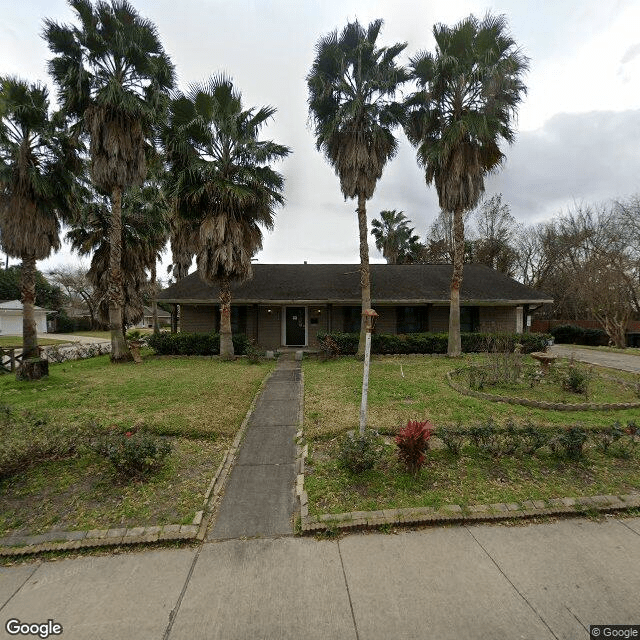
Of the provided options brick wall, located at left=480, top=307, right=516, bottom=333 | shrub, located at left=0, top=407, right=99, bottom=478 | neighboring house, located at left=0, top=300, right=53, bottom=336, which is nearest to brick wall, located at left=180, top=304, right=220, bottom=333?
shrub, located at left=0, top=407, right=99, bottom=478

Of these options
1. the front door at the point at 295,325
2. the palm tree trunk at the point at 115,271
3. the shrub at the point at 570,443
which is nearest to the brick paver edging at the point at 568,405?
the shrub at the point at 570,443

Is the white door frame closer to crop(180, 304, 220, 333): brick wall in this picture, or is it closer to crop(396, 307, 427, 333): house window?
crop(180, 304, 220, 333): brick wall

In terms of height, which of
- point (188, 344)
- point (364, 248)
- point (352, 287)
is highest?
point (364, 248)

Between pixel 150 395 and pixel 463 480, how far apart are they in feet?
24.9

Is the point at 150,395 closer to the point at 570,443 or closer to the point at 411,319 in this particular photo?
the point at 570,443

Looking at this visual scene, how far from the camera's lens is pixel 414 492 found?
12.9ft

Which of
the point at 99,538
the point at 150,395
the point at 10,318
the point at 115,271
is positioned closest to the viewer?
the point at 99,538

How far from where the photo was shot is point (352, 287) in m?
17.9

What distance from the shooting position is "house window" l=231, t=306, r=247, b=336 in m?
17.3

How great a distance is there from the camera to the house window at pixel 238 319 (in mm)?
17297

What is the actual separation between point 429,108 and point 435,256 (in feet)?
80.8

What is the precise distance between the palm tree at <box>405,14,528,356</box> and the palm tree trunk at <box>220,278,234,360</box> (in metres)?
9.79

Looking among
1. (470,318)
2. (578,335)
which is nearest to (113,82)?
(470,318)

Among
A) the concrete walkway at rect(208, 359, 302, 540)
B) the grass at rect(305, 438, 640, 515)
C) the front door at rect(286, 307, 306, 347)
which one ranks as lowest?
the concrete walkway at rect(208, 359, 302, 540)
